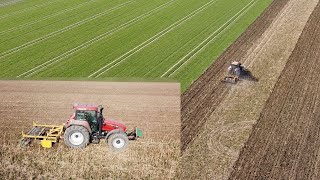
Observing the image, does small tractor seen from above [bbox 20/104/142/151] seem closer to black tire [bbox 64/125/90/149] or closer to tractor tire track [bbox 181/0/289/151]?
black tire [bbox 64/125/90/149]

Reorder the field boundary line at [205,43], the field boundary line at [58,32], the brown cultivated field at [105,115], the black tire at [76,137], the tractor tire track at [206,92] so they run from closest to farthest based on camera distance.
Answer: the brown cultivated field at [105,115] < the black tire at [76,137] < the tractor tire track at [206,92] < the field boundary line at [205,43] < the field boundary line at [58,32]

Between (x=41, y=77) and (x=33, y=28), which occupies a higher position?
(x=33, y=28)

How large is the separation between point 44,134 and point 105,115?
393 cm

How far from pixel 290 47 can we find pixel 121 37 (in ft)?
45.6

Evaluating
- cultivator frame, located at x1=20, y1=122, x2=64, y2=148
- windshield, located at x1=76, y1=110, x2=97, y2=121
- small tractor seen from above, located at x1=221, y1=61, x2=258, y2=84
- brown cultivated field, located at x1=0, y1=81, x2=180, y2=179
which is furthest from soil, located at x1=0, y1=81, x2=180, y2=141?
small tractor seen from above, located at x1=221, y1=61, x2=258, y2=84

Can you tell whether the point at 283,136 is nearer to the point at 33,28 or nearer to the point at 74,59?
the point at 74,59

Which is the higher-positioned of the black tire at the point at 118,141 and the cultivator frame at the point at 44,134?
the cultivator frame at the point at 44,134

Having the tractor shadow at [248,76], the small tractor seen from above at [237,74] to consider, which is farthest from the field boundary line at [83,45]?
the tractor shadow at [248,76]

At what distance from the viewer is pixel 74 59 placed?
3209 centimetres

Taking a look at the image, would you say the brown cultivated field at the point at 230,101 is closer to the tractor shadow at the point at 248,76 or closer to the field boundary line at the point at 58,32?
the tractor shadow at the point at 248,76

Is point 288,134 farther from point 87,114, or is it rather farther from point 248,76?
point 87,114

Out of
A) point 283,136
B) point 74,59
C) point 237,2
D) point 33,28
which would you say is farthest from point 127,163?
point 237,2

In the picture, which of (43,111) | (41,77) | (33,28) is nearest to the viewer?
(43,111)

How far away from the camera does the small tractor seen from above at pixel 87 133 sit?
762 inches
